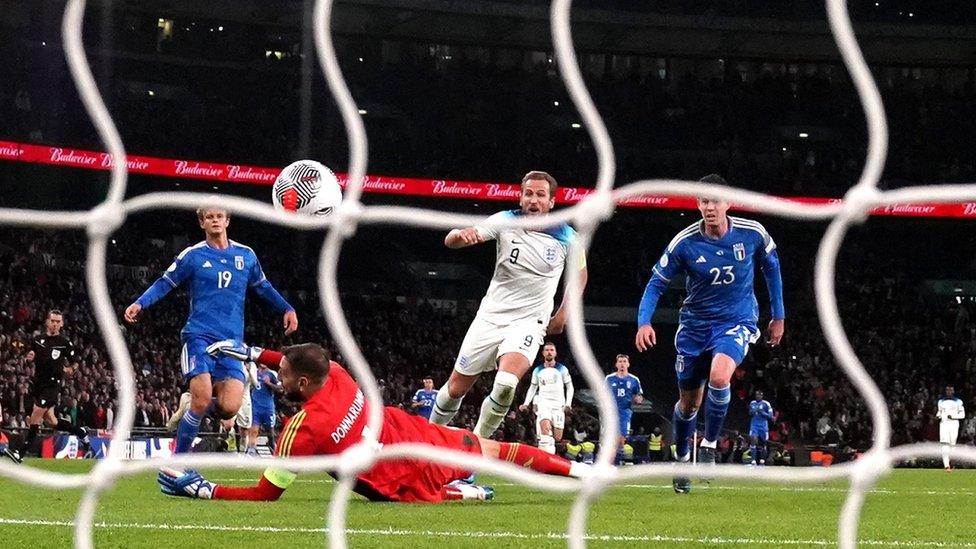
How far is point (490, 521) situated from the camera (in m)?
5.41

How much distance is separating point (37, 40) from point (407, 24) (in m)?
8.26

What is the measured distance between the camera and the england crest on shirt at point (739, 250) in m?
7.97

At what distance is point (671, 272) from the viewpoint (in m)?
8.05

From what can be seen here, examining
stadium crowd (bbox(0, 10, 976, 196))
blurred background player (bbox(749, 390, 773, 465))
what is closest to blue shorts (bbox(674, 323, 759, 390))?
blurred background player (bbox(749, 390, 773, 465))

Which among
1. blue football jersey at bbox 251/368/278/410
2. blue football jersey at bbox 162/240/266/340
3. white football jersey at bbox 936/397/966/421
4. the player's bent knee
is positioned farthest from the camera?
white football jersey at bbox 936/397/966/421

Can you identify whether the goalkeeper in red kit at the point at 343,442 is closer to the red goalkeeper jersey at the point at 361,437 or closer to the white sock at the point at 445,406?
the red goalkeeper jersey at the point at 361,437

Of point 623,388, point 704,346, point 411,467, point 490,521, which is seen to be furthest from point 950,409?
point 490,521

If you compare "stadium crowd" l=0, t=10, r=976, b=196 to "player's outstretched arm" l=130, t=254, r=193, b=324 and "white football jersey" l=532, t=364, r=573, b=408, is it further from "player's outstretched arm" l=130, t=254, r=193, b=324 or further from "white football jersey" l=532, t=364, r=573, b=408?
"player's outstretched arm" l=130, t=254, r=193, b=324

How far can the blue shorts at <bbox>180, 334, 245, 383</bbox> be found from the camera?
8.26 m

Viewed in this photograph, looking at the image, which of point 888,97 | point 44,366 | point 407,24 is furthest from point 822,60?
point 44,366

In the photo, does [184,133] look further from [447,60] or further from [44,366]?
[44,366]

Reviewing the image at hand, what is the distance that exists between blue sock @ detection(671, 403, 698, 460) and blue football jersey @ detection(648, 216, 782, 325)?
635 millimetres

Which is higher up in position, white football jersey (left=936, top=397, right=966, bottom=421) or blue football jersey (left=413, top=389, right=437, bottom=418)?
blue football jersey (left=413, top=389, right=437, bottom=418)

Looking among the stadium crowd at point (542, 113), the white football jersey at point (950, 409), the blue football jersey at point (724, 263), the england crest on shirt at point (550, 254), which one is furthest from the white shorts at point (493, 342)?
the stadium crowd at point (542, 113)
